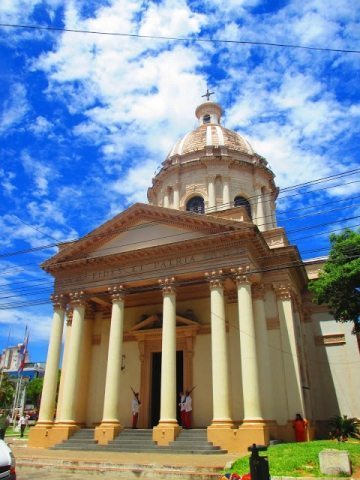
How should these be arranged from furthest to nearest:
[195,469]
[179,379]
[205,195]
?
1. [205,195]
2. [179,379]
3. [195,469]

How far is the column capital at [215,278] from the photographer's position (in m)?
17.9

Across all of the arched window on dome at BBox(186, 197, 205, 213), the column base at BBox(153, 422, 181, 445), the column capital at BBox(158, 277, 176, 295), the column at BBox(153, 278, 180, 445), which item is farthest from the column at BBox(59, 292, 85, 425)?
the arched window on dome at BBox(186, 197, 205, 213)

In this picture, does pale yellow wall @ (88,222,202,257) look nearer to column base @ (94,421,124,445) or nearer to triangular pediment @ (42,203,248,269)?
triangular pediment @ (42,203,248,269)

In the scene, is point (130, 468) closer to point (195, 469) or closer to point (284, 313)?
point (195, 469)

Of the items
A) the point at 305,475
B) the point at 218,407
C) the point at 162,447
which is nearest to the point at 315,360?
the point at 218,407

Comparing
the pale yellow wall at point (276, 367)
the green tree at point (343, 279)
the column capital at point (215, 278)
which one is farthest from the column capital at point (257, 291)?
the green tree at point (343, 279)

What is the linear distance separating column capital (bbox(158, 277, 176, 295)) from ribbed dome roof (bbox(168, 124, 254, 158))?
44.2 ft

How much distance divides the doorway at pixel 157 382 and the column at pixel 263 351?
180 inches

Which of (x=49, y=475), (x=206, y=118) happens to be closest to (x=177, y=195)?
(x=206, y=118)

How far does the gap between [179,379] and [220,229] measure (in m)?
8.09

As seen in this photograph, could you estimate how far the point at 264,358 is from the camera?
59.7 ft

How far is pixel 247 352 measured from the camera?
16.5m

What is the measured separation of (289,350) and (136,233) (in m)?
8.98

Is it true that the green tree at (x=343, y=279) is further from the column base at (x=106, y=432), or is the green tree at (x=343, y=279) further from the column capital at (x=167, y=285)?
the column base at (x=106, y=432)
